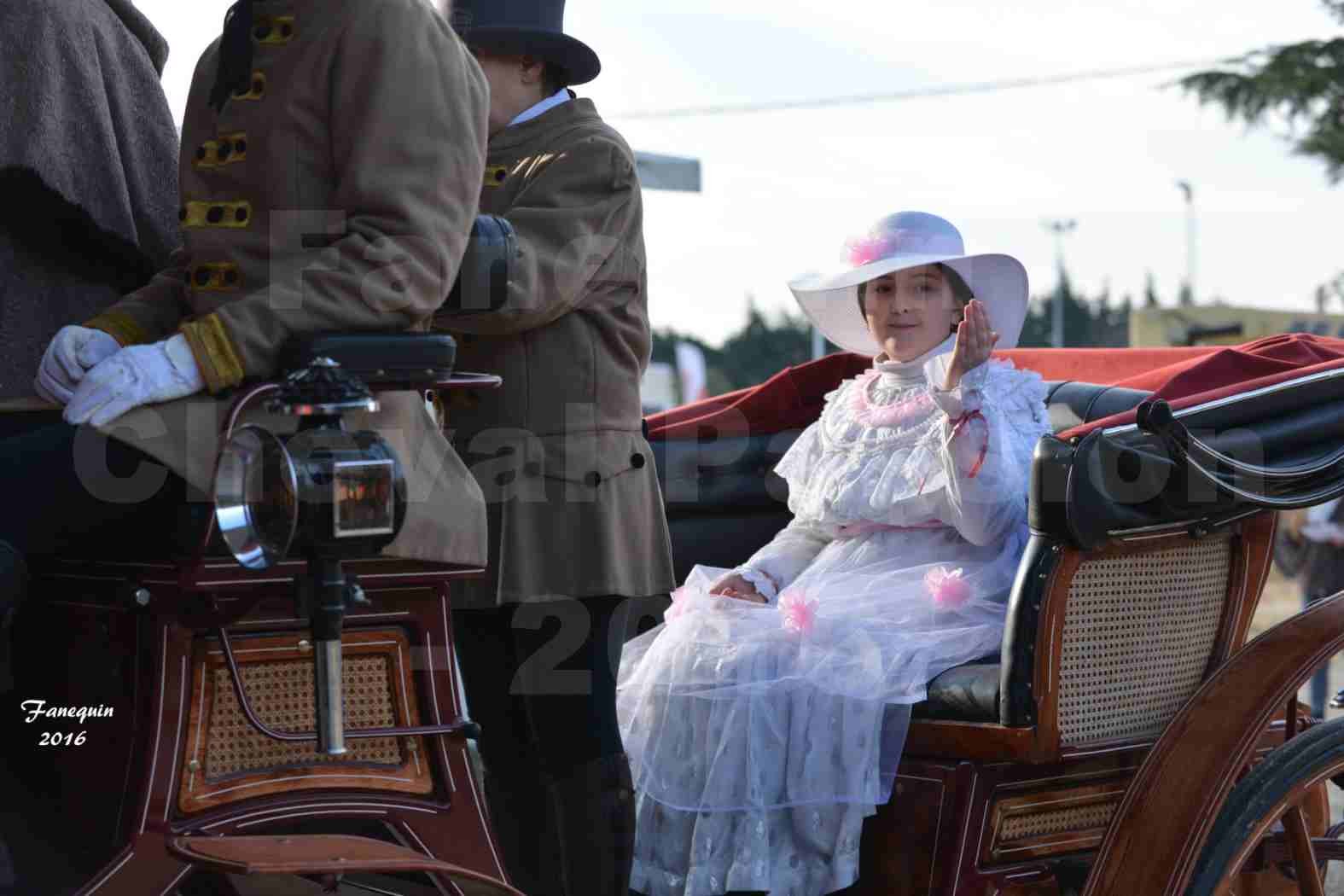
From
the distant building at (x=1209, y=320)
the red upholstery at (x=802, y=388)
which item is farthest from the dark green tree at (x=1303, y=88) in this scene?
the red upholstery at (x=802, y=388)

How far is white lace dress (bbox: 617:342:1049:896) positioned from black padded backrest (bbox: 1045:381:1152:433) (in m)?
0.24

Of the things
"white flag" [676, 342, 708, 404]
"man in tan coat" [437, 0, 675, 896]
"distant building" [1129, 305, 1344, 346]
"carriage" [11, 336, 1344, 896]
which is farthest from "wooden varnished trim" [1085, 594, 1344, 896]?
"white flag" [676, 342, 708, 404]

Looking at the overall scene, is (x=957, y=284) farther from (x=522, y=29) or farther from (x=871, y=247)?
(x=522, y=29)

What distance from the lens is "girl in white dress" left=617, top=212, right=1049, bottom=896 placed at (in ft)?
9.04

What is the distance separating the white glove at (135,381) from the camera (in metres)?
1.85

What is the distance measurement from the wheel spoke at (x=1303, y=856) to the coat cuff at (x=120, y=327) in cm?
Answer: 199

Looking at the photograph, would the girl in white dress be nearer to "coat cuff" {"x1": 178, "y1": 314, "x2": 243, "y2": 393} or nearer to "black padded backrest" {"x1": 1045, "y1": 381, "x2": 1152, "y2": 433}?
"black padded backrest" {"x1": 1045, "y1": 381, "x2": 1152, "y2": 433}

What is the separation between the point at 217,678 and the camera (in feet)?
6.28

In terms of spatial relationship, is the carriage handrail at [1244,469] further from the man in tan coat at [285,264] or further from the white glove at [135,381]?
the white glove at [135,381]

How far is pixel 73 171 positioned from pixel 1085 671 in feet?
5.84

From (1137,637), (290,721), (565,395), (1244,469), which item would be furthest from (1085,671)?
(290,721)

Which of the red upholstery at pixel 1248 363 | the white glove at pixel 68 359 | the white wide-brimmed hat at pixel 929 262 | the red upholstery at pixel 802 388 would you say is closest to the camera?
the white glove at pixel 68 359

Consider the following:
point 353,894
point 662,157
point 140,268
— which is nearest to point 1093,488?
point 353,894

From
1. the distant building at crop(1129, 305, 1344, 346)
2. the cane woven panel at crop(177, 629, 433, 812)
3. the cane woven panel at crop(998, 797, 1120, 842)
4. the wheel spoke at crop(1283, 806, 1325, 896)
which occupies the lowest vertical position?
the distant building at crop(1129, 305, 1344, 346)
